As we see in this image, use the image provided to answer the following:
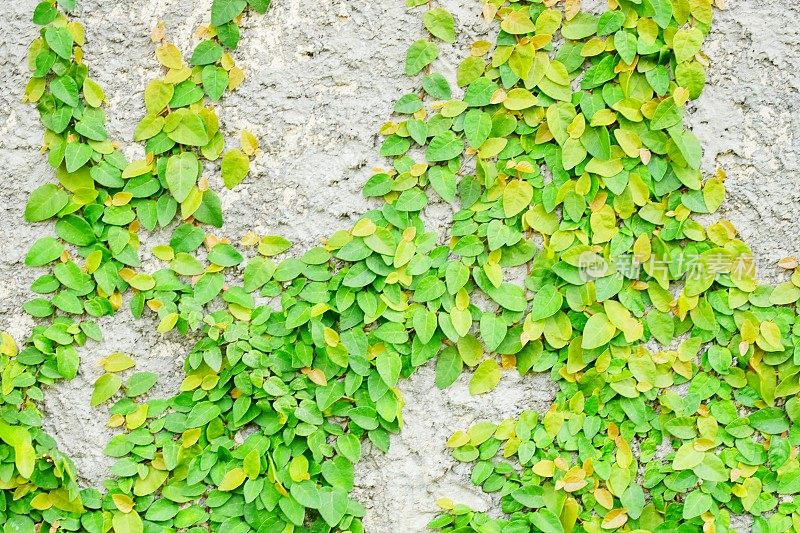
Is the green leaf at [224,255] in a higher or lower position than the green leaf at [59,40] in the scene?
lower

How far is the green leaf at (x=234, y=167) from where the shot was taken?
171 centimetres

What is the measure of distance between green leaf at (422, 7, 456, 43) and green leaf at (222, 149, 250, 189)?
0.57 meters

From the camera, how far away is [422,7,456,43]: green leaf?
66.2 inches

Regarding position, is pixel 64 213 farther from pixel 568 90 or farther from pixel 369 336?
pixel 568 90

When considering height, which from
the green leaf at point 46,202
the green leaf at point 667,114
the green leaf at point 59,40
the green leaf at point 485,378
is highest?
the green leaf at point 59,40

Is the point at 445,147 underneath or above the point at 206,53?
underneath

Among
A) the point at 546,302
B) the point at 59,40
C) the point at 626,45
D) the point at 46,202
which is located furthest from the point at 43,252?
the point at 626,45

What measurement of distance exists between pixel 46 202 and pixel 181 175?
13.6 inches

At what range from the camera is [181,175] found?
5.54 ft

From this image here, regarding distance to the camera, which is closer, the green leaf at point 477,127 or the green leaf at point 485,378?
the green leaf at point 477,127

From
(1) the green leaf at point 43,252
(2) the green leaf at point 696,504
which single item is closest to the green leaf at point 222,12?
(1) the green leaf at point 43,252

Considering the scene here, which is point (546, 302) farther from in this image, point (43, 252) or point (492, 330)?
point (43, 252)

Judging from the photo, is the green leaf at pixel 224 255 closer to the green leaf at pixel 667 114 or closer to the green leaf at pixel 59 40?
the green leaf at pixel 59 40

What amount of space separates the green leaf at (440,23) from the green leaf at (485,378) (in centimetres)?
83
